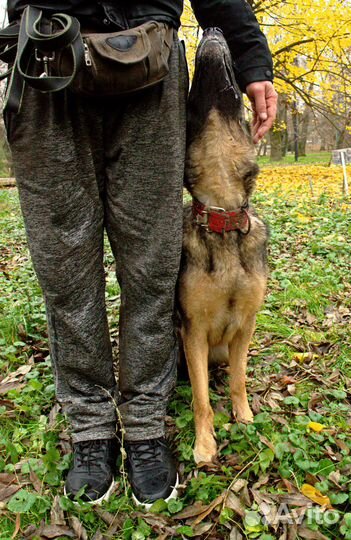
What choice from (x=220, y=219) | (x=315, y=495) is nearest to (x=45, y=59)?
(x=220, y=219)

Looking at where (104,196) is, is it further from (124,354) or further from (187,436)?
(187,436)

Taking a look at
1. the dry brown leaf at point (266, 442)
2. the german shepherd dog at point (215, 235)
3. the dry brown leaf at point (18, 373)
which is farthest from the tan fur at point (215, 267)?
the dry brown leaf at point (18, 373)

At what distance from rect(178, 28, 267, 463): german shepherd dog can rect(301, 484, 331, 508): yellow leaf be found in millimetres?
438

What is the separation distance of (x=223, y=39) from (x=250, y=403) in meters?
1.78

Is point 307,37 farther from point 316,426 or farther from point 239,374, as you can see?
point 316,426

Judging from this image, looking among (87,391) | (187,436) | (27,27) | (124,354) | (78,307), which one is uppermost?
(27,27)

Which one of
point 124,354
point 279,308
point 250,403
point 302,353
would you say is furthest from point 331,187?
point 124,354

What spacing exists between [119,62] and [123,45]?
0.07 meters

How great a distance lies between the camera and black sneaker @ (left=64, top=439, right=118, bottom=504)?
1.79 meters

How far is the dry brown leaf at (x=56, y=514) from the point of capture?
169 centimetres

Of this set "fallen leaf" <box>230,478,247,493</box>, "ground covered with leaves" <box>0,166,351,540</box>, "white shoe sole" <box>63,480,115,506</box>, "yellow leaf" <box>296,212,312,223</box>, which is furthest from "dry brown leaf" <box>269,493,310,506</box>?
"yellow leaf" <box>296,212,312,223</box>

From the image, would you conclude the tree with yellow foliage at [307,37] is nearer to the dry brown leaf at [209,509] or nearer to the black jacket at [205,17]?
the black jacket at [205,17]

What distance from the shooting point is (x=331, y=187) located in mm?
8570

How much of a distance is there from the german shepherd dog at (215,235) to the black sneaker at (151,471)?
18cm
